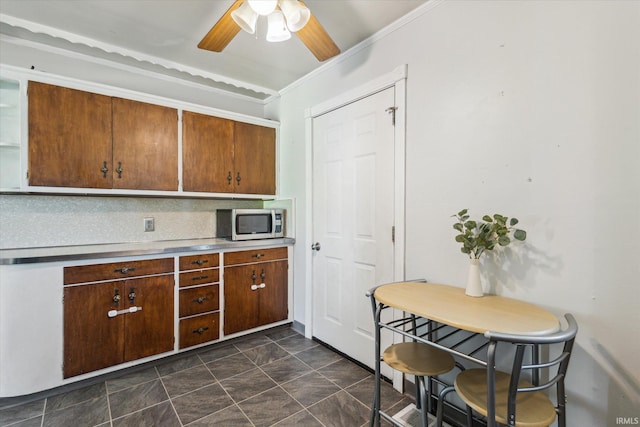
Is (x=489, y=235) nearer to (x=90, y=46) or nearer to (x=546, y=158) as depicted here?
(x=546, y=158)

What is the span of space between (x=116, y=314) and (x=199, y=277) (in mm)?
628

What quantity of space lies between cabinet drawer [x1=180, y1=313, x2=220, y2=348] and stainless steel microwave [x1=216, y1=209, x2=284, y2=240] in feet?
2.48

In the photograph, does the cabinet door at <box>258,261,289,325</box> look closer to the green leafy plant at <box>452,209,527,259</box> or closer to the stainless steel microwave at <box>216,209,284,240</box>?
the stainless steel microwave at <box>216,209,284,240</box>

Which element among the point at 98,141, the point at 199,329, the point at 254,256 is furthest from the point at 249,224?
the point at 98,141

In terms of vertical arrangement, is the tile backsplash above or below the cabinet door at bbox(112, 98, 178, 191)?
below

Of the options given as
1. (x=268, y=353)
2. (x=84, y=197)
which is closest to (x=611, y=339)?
(x=268, y=353)

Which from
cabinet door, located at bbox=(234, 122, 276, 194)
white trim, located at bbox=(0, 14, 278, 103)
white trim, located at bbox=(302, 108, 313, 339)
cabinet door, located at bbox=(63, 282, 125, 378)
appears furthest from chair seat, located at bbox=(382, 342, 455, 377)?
white trim, located at bbox=(0, 14, 278, 103)

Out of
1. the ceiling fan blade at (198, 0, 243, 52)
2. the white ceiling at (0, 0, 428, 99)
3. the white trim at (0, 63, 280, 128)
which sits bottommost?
the white trim at (0, 63, 280, 128)

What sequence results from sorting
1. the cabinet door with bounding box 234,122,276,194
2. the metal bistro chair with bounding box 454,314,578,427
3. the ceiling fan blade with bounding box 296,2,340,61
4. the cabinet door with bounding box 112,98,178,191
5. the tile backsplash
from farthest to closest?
the cabinet door with bounding box 234,122,276,194 → the cabinet door with bounding box 112,98,178,191 → the tile backsplash → the ceiling fan blade with bounding box 296,2,340,61 → the metal bistro chair with bounding box 454,314,578,427

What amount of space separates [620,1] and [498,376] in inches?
65.4

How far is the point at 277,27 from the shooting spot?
1.57m

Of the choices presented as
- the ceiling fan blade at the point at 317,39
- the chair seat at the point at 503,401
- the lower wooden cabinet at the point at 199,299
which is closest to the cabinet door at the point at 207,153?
the lower wooden cabinet at the point at 199,299

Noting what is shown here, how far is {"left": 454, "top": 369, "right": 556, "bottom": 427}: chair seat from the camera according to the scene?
3.51ft

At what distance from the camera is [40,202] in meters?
2.38
